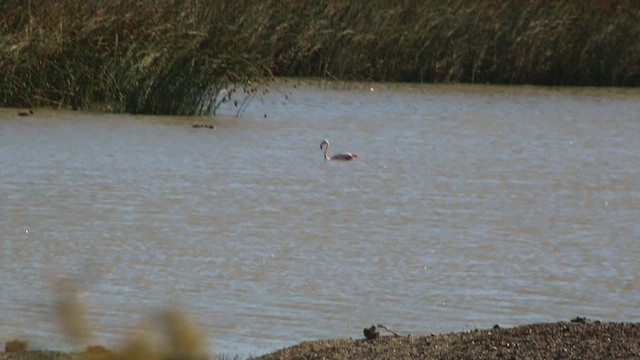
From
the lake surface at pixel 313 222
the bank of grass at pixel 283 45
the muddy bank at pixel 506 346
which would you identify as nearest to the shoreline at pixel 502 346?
the muddy bank at pixel 506 346

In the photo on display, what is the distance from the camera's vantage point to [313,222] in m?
7.71

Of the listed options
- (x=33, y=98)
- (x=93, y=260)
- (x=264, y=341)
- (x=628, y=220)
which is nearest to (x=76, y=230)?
(x=93, y=260)

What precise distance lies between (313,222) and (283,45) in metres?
9.30

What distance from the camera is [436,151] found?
11219 millimetres

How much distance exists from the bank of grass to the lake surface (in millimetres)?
447

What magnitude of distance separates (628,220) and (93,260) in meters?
3.47

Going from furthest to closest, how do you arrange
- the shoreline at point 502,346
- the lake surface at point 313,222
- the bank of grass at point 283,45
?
the bank of grass at point 283,45, the lake surface at point 313,222, the shoreline at point 502,346

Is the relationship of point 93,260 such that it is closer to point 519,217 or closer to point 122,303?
point 122,303

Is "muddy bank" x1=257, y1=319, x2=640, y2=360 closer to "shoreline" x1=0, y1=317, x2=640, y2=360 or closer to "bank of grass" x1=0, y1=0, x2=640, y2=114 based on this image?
"shoreline" x1=0, y1=317, x2=640, y2=360

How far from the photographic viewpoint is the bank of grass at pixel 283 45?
12.8m

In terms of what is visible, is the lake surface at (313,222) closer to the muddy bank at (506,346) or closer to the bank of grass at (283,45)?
the bank of grass at (283,45)

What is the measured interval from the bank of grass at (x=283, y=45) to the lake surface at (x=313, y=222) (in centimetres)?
45

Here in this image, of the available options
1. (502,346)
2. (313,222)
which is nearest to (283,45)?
(313,222)

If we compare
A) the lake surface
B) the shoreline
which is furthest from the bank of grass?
the shoreline
